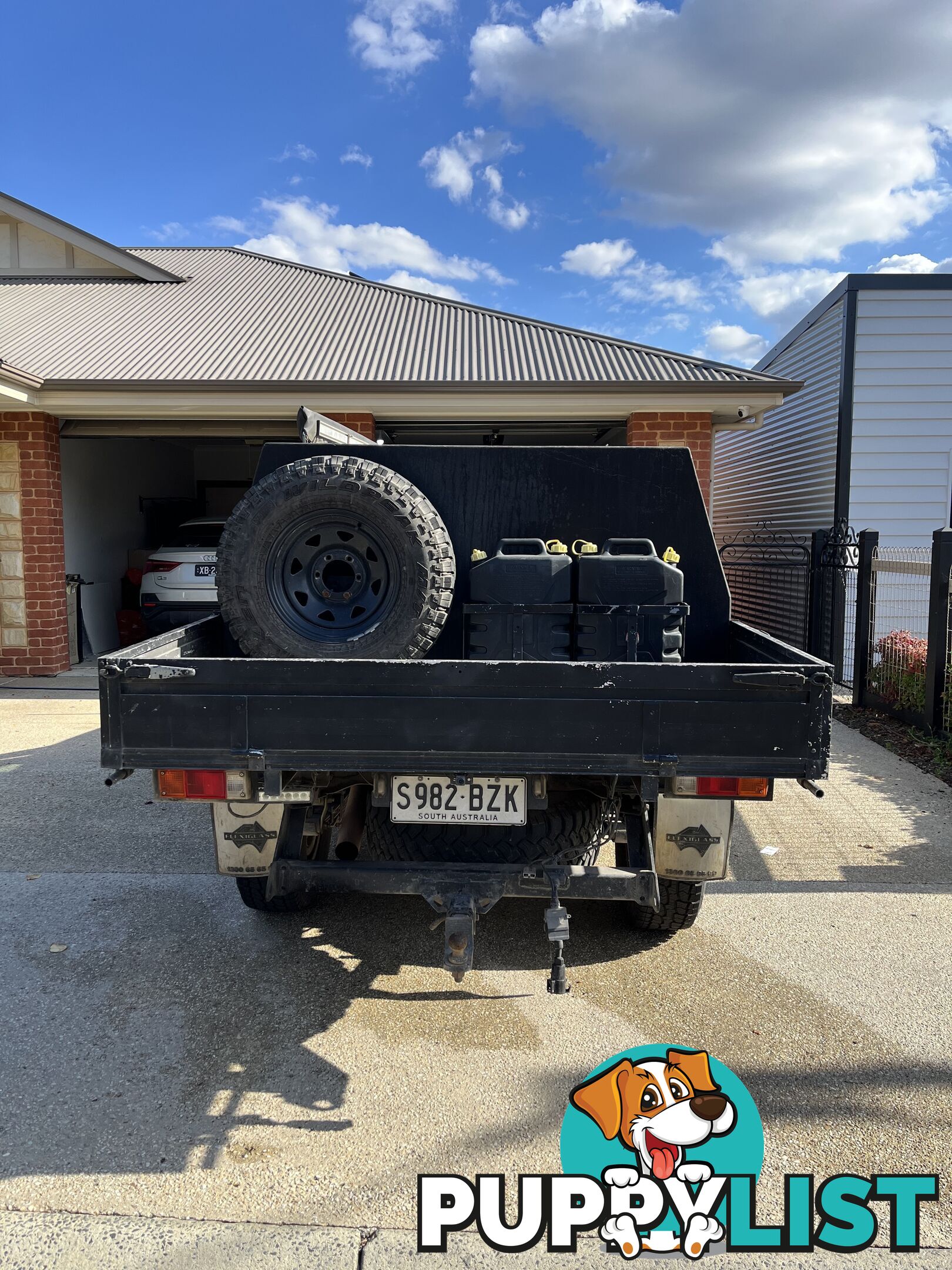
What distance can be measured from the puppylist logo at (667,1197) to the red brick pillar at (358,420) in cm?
782

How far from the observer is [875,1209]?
7.32 feet

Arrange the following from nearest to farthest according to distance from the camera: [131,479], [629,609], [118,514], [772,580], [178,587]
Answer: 1. [629,609]
2. [178,587]
3. [772,580]
4. [118,514]
5. [131,479]

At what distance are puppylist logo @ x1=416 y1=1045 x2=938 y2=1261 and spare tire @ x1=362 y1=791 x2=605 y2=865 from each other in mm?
869

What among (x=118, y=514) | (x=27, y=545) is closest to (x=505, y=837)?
(x=27, y=545)

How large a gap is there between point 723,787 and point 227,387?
7.63m

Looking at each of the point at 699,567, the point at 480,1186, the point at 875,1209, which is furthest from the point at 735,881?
the point at 480,1186

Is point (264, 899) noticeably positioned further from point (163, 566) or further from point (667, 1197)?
point (163, 566)

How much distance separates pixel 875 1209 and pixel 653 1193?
1.89ft

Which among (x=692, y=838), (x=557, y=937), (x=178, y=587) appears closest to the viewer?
(x=557, y=937)

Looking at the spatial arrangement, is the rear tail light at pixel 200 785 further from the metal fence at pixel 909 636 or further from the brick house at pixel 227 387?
the brick house at pixel 227 387

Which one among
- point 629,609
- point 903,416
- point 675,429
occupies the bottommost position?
point 629,609

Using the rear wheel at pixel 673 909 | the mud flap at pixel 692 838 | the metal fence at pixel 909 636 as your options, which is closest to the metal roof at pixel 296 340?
the metal fence at pixel 909 636

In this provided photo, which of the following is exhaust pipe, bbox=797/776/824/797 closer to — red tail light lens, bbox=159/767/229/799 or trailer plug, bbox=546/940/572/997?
trailer plug, bbox=546/940/572/997

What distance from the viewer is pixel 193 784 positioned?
285 centimetres
